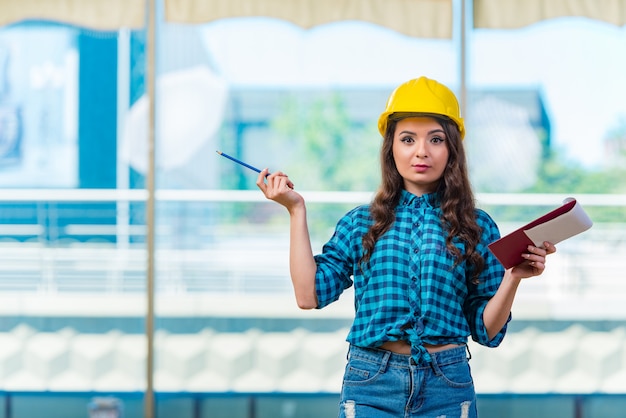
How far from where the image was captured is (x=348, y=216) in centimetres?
173

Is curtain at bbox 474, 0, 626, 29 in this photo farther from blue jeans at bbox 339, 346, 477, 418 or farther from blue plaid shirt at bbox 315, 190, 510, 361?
blue jeans at bbox 339, 346, 477, 418

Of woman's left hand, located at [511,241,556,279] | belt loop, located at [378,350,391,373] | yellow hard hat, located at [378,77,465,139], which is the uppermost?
yellow hard hat, located at [378,77,465,139]

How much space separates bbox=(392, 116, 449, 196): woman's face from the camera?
165 centimetres

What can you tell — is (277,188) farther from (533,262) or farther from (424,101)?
(533,262)

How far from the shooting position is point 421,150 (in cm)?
164

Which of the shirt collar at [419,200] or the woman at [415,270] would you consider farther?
the shirt collar at [419,200]

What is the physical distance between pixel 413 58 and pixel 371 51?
0.57 feet

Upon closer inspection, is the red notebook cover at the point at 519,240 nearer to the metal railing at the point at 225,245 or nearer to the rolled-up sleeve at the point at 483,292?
the rolled-up sleeve at the point at 483,292

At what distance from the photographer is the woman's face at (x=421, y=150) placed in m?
1.65

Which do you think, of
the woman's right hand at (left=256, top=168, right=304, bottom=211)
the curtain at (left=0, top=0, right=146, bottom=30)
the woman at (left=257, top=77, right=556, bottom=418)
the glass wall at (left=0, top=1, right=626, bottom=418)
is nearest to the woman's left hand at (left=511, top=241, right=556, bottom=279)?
the woman at (left=257, top=77, right=556, bottom=418)

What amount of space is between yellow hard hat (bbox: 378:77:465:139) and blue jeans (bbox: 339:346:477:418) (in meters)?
0.44

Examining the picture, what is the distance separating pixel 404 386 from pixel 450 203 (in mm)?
352

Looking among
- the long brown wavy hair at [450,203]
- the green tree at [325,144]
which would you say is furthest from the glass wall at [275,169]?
the long brown wavy hair at [450,203]

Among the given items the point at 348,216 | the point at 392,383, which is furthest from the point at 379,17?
the point at 392,383
